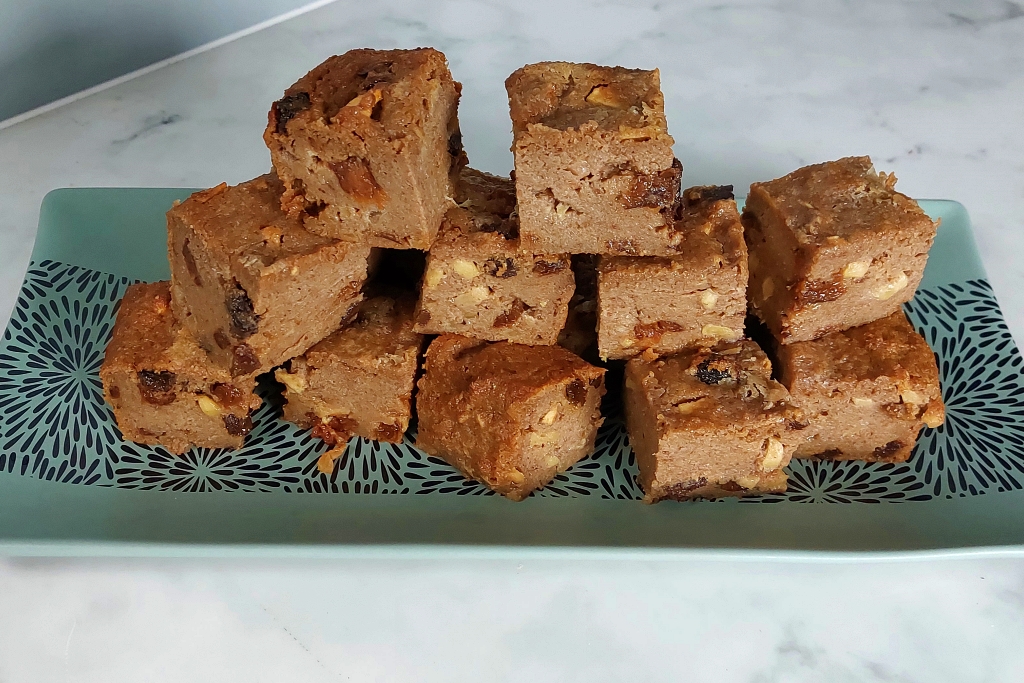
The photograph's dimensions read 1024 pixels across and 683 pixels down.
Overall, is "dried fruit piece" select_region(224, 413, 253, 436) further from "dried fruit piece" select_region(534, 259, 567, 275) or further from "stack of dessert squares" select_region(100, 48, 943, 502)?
"dried fruit piece" select_region(534, 259, 567, 275)

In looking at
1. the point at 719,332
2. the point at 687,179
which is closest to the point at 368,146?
the point at 719,332

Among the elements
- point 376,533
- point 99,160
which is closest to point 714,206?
point 376,533

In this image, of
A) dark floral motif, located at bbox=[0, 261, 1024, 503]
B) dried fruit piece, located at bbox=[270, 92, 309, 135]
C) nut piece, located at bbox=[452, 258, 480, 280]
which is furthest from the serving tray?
dried fruit piece, located at bbox=[270, 92, 309, 135]

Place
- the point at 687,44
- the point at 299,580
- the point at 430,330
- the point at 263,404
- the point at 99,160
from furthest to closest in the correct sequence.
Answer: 1. the point at 687,44
2. the point at 99,160
3. the point at 263,404
4. the point at 430,330
5. the point at 299,580

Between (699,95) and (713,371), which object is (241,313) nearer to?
(713,371)

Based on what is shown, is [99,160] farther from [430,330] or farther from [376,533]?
[376,533]
